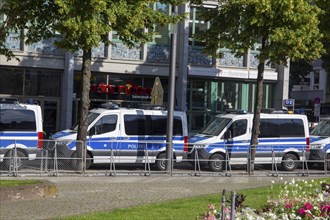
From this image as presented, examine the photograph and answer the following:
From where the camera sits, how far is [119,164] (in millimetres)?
20891

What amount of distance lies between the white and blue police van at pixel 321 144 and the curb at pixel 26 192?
11603mm

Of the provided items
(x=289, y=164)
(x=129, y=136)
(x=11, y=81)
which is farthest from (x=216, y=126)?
(x=11, y=81)

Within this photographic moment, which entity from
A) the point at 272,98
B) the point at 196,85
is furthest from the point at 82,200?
the point at 272,98

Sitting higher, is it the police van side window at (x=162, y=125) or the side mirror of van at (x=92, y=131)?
the police van side window at (x=162, y=125)

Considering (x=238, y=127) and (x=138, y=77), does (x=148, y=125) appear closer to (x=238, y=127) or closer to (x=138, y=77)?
(x=238, y=127)

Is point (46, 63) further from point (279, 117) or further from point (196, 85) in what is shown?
point (279, 117)

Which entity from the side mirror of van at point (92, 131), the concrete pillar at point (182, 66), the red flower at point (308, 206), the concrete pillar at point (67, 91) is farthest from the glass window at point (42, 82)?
the red flower at point (308, 206)

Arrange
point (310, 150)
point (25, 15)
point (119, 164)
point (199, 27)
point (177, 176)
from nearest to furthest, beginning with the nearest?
1. point (25, 15)
2. point (177, 176)
3. point (119, 164)
4. point (310, 150)
5. point (199, 27)

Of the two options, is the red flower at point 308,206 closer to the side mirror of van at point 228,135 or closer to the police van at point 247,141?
the police van at point 247,141

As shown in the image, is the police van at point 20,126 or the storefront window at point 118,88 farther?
the storefront window at point 118,88

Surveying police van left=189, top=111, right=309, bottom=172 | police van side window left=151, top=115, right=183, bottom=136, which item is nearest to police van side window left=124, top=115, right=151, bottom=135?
police van side window left=151, top=115, right=183, bottom=136

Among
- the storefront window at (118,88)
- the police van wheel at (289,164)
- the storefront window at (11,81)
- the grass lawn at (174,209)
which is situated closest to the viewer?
the grass lawn at (174,209)

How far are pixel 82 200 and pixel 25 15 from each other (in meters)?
6.96

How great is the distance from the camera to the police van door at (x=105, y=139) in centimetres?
2031
